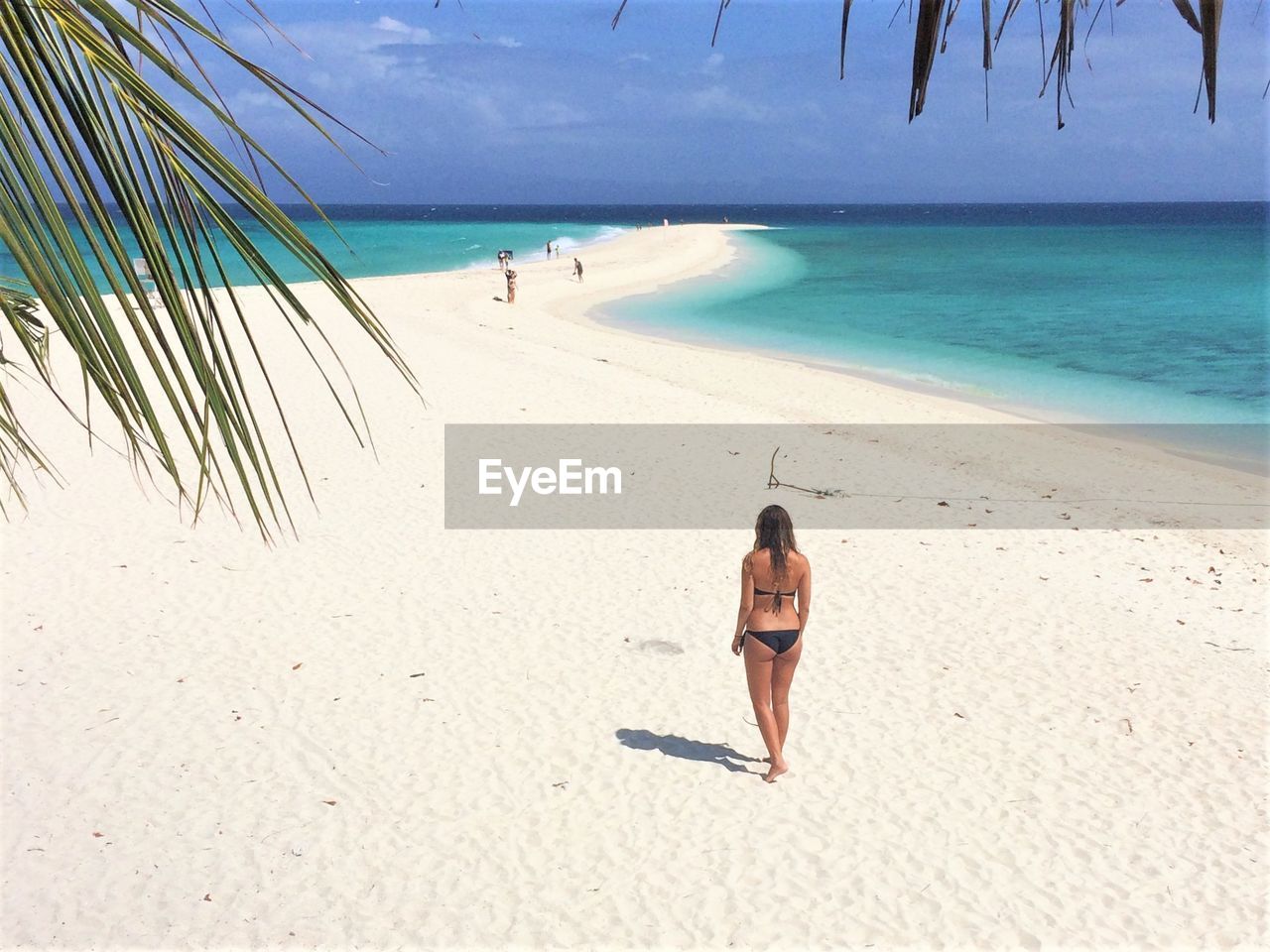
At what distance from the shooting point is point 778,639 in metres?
6.32

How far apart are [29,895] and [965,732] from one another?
641 cm

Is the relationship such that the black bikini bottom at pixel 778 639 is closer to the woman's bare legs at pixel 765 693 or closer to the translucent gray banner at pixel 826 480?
the woman's bare legs at pixel 765 693

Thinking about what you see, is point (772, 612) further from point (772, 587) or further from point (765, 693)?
point (765, 693)

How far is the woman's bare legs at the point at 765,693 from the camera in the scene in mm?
6355

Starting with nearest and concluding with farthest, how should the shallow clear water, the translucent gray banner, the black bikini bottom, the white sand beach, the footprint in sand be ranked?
1. the white sand beach
2. the black bikini bottom
3. the footprint in sand
4. the translucent gray banner
5. the shallow clear water

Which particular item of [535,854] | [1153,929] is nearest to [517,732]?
[535,854]

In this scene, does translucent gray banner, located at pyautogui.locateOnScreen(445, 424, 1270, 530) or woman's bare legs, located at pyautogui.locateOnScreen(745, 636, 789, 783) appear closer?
woman's bare legs, located at pyautogui.locateOnScreen(745, 636, 789, 783)

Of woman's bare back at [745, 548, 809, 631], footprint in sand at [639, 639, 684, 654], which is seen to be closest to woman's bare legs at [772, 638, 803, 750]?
woman's bare back at [745, 548, 809, 631]

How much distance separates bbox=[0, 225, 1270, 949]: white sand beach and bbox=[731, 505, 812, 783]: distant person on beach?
820mm

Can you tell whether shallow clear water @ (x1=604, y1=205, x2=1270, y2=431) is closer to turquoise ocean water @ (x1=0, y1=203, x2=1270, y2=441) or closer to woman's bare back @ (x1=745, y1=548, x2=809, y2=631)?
turquoise ocean water @ (x1=0, y1=203, x2=1270, y2=441)

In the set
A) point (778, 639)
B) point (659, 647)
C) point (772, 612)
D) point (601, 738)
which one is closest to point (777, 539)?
point (772, 612)

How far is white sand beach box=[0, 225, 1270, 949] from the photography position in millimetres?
5672

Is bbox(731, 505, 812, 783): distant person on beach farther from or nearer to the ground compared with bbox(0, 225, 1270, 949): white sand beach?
farther from the ground

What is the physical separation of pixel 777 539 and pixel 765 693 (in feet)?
3.71
